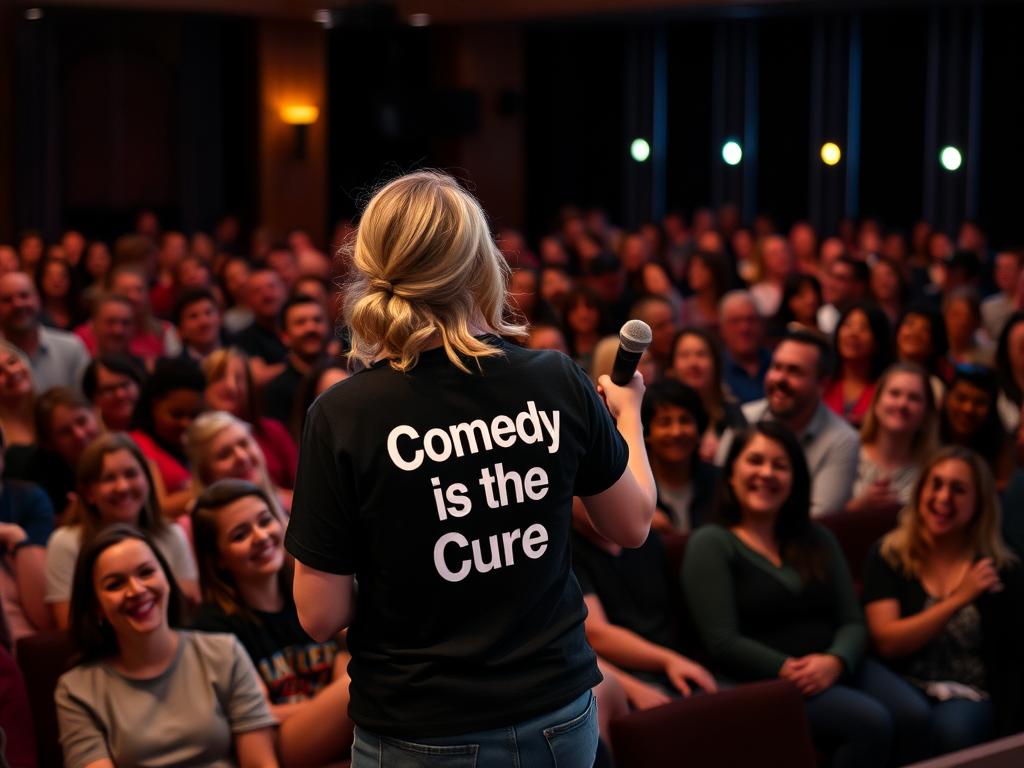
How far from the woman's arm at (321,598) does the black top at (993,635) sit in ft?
8.52

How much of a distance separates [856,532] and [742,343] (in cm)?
198

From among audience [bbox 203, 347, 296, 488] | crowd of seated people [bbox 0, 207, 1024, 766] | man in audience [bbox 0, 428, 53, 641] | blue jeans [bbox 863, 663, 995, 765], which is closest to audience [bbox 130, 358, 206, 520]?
crowd of seated people [bbox 0, 207, 1024, 766]

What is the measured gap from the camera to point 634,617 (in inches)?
148

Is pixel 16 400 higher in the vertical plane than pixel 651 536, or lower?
higher

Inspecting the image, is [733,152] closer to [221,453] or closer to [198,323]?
[198,323]

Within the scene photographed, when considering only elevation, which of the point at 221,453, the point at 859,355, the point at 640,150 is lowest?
the point at 221,453

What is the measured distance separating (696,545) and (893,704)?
2.22 feet

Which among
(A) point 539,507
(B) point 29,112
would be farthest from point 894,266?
(B) point 29,112

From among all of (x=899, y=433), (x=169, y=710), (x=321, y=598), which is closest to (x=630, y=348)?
(x=321, y=598)

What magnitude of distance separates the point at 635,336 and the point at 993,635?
260 cm

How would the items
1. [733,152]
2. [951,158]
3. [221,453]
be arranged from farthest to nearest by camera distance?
[733,152]
[951,158]
[221,453]

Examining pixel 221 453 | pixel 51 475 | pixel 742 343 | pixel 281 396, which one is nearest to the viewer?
pixel 221 453

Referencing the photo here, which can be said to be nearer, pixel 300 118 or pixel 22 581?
pixel 22 581

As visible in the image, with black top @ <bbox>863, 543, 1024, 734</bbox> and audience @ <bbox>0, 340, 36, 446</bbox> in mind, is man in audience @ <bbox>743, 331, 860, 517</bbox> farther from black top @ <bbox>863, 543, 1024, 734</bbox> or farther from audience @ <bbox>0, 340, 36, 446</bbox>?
audience @ <bbox>0, 340, 36, 446</bbox>
